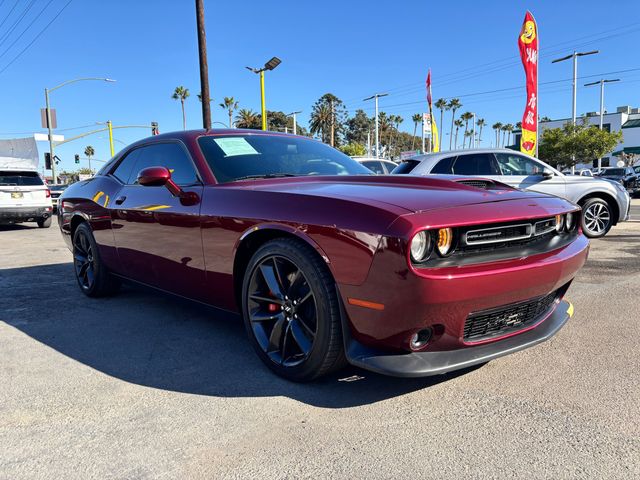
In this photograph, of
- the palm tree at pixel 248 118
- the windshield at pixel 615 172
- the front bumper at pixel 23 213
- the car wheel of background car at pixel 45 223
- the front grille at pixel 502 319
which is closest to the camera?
the front grille at pixel 502 319

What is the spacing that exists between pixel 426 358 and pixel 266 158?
6.20 ft

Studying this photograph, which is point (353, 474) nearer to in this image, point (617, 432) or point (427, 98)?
point (617, 432)

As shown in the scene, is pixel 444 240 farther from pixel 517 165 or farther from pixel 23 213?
pixel 23 213

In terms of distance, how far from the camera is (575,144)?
139 feet

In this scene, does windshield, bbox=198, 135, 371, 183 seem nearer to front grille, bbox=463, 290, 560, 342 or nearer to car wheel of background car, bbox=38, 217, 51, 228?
front grille, bbox=463, 290, 560, 342

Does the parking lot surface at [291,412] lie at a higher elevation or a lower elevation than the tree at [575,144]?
lower

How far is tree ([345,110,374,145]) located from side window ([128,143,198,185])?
98546 millimetres

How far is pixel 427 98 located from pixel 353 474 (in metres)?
24.8

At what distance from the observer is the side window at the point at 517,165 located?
27.8 feet

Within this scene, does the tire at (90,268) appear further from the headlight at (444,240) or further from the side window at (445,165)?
the side window at (445,165)

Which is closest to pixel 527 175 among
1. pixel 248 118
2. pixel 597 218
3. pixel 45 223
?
pixel 597 218

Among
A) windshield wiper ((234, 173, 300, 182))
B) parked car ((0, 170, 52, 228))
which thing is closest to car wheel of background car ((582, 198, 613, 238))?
windshield wiper ((234, 173, 300, 182))

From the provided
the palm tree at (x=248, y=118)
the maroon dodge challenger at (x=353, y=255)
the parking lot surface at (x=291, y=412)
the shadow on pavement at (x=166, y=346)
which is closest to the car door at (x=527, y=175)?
the parking lot surface at (x=291, y=412)

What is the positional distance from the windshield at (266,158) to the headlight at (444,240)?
1.50 meters
